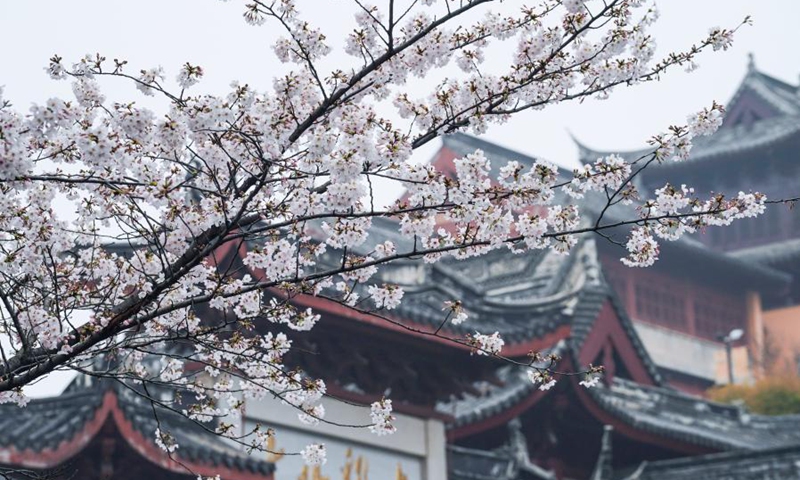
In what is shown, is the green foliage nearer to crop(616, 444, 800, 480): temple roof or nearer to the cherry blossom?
crop(616, 444, 800, 480): temple roof

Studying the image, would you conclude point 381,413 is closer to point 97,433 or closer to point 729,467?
point 97,433

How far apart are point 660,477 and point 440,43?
14810mm

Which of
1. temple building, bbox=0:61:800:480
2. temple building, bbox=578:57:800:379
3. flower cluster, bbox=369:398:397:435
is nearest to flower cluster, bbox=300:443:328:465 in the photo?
temple building, bbox=0:61:800:480

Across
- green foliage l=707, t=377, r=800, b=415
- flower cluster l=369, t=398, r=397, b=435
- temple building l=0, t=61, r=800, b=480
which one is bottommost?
flower cluster l=369, t=398, r=397, b=435

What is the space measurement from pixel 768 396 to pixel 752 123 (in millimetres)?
17540

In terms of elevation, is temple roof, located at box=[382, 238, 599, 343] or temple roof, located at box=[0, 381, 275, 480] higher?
temple roof, located at box=[382, 238, 599, 343]

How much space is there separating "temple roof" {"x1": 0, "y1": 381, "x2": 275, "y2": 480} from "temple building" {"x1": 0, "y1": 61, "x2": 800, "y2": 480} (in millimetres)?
16

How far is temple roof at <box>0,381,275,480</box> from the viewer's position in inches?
389

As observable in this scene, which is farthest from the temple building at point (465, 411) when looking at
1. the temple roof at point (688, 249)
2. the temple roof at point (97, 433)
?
the temple roof at point (688, 249)

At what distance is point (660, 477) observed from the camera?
19797 mm

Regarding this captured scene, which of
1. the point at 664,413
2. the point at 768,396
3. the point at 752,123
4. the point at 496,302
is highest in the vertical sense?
the point at 752,123

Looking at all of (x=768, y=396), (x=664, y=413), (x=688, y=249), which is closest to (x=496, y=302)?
(x=664, y=413)

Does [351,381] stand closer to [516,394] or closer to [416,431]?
[416,431]

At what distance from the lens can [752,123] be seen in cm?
4659
